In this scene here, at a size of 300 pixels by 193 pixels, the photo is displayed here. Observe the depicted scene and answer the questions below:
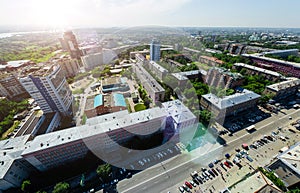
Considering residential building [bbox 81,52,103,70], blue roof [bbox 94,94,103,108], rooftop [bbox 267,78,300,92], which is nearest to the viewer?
blue roof [bbox 94,94,103,108]

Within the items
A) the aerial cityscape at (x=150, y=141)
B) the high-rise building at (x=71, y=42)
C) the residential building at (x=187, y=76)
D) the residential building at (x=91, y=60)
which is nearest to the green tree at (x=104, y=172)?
the aerial cityscape at (x=150, y=141)

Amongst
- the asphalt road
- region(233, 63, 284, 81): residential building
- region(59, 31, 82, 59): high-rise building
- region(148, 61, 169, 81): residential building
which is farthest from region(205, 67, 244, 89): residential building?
region(59, 31, 82, 59): high-rise building

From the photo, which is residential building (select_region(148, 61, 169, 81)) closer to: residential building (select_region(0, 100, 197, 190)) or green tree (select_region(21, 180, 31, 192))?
residential building (select_region(0, 100, 197, 190))

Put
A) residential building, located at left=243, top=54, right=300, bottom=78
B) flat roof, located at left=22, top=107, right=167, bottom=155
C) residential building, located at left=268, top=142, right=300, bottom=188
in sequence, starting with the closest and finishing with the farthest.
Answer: residential building, located at left=268, top=142, right=300, bottom=188 < flat roof, located at left=22, top=107, right=167, bottom=155 < residential building, located at left=243, top=54, right=300, bottom=78

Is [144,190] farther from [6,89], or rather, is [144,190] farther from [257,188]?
[6,89]

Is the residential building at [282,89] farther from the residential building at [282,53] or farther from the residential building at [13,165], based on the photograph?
the residential building at [13,165]

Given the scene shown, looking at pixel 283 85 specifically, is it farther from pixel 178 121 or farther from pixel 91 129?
pixel 91 129
